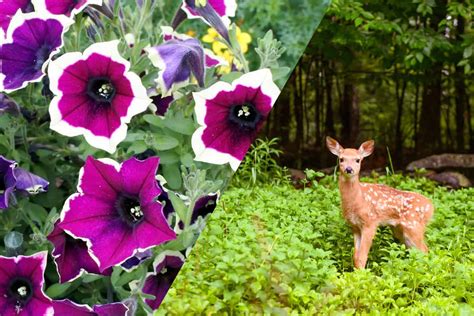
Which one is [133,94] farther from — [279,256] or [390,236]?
[390,236]

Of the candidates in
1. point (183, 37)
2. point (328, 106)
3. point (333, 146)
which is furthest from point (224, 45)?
point (333, 146)

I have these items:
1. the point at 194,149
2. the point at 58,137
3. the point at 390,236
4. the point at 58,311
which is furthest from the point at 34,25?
the point at 390,236

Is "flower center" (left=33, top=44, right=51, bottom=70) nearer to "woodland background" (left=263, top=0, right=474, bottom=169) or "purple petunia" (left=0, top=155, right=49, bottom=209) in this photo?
"purple petunia" (left=0, top=155, right=49, bottom=209)

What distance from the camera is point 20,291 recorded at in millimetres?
1356

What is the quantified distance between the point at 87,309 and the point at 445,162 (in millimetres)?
713

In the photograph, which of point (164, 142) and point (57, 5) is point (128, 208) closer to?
point (164, 142)

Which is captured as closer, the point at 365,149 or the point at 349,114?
the point at 365,149

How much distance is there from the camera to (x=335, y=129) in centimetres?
146

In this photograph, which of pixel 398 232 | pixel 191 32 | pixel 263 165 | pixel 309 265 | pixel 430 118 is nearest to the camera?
pixel 309 265

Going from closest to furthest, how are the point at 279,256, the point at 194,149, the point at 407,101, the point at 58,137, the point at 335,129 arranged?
the point at 279,256 < the point at 194,149 < the point at 58,137 < the point at 335,129 < the point at 407,101

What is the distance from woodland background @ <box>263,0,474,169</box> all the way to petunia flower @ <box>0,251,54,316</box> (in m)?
0.47

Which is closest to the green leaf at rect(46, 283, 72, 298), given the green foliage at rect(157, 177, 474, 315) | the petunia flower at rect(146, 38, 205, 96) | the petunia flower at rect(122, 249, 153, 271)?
the petunia flower at rect(122, 249, 153, 271)

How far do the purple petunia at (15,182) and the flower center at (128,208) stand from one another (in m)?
0.12

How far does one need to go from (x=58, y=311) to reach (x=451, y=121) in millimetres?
806
